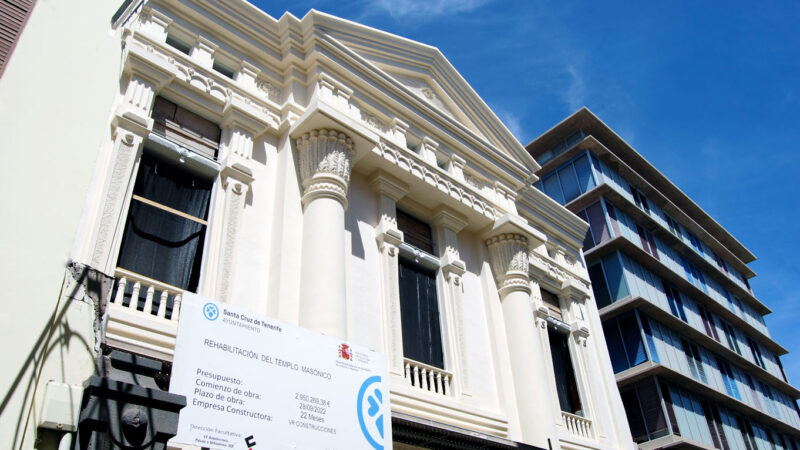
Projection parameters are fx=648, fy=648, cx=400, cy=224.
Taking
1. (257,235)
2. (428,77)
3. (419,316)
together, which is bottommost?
(419,316)

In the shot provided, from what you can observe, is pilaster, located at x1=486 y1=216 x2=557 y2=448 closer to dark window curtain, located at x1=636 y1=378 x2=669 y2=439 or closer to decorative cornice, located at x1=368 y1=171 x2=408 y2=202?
decorative cornice, located at x1=368 y1=171 x2=408 y2=202

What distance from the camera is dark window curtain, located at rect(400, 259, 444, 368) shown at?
12.6 m

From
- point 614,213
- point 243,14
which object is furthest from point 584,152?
point 243,14

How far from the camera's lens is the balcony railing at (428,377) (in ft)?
39.0

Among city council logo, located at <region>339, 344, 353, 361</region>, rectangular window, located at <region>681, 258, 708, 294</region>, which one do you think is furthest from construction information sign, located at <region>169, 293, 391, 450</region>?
rectangular window, located at <region>681, 258, 708, 294</region>

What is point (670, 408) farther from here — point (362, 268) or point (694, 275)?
point (362, 268)

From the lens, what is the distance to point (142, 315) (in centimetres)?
887

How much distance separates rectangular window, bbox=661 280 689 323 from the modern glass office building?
8cm

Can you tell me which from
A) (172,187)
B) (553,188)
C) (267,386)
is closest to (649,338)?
(553,188)

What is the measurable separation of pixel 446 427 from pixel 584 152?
23.2 m

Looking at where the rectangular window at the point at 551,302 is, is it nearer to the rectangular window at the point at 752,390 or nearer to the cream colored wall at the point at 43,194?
the cream colored wall at the point at 43,194

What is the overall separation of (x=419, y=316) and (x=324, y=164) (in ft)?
11.9

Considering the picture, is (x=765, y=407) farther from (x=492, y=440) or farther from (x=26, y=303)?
(x=26, y=303)

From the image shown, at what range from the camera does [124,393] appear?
237 inches
